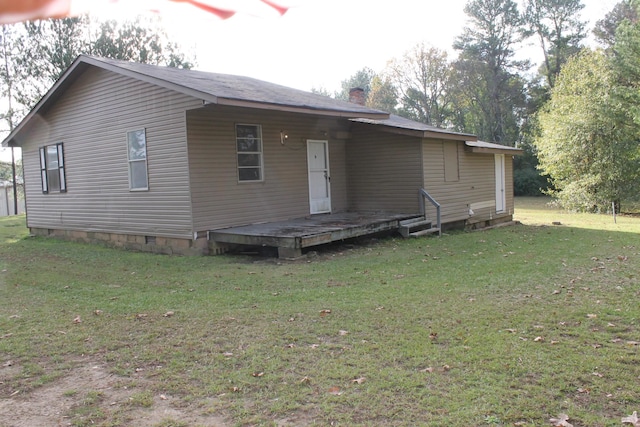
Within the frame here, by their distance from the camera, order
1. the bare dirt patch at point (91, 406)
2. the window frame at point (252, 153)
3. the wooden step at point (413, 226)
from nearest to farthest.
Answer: the bare dirt patch at point (91, 406), the window frame at point (252, 153), the wooden step at point (413, 226)

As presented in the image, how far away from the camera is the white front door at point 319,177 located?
12.8 m

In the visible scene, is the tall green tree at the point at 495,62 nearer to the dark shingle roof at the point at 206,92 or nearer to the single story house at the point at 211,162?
the single story house at the point at 211,162

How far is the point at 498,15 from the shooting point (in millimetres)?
40188

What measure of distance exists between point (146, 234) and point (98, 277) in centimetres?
303

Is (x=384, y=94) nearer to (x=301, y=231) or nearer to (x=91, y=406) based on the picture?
(x=301, y=231)

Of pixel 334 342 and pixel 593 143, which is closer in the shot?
pixel 334 342

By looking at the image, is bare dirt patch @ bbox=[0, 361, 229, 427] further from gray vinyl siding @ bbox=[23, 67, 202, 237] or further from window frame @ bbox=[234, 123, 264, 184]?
window frame @ bbox=[234, 123, 264, 184]

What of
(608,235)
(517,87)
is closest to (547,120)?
(608,235)

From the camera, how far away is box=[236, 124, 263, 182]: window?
36.1 feet

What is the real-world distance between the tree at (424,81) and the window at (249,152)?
33473mm

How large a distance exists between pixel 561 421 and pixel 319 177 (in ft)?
34.3

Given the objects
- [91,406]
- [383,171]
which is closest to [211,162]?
[383,171]

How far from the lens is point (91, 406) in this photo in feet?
11.0

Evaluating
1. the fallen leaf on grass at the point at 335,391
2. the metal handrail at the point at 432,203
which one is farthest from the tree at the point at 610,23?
the fallen leaf on grass at the point at 335,391
